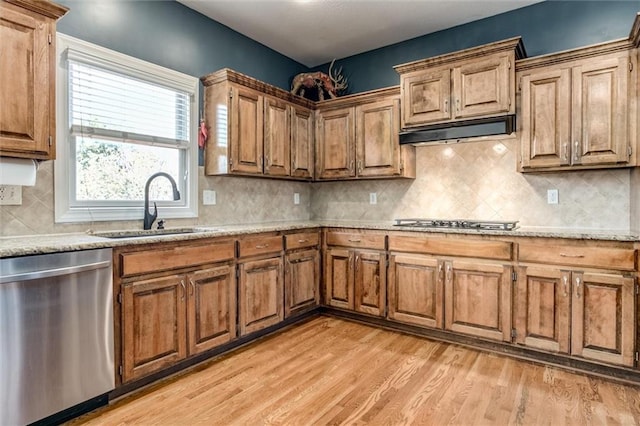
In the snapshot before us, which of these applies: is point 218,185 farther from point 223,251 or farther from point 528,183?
point 528,183

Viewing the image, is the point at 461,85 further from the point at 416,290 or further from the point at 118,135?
the point at 118,135

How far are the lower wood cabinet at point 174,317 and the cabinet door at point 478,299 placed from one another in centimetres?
173

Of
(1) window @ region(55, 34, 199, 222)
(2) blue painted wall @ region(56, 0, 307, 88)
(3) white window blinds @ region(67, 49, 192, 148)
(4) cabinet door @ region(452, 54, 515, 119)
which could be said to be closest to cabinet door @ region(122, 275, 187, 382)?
(1) window @ region(55, 34, 199, 222)

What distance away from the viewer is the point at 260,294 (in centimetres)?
303

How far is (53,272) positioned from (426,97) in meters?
3.01

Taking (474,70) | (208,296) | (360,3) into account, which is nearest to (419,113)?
(474,70)

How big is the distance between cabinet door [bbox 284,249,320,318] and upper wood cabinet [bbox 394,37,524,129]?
1544 millimetres

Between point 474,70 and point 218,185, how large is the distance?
2.43m

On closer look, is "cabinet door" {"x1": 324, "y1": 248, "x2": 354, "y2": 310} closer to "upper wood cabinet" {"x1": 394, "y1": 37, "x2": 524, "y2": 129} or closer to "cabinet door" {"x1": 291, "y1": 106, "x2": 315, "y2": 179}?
"cabinet door" {"x1": 291, "y1": 106, "x2": 315, "y2": 179}

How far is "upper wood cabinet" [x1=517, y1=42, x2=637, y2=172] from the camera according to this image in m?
2.57

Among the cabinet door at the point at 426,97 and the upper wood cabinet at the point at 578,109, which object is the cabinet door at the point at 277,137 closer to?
the cabinet door at the point at 426,97

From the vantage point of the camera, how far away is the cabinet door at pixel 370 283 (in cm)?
333

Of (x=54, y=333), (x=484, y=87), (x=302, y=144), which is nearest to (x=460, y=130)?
(x=484, y=87)

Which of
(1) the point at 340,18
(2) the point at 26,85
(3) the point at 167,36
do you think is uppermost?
(1) the point at 340,18
